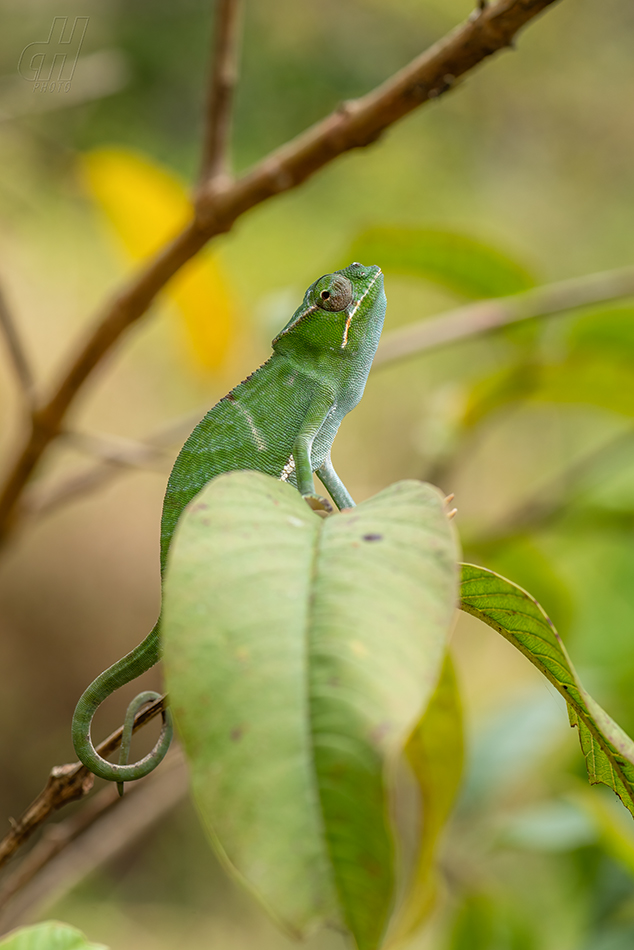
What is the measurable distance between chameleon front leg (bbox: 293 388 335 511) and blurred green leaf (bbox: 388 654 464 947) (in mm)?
136

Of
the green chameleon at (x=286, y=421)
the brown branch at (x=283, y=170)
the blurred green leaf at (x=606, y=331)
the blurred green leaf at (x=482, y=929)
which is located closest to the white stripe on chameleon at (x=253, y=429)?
the green chameleon at (x=286, y=421)

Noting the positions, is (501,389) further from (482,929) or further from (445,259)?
(482,929)

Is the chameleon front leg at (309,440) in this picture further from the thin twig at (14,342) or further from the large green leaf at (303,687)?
the thin twig at (14,342)

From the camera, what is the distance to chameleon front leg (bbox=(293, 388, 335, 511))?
1.54 ft

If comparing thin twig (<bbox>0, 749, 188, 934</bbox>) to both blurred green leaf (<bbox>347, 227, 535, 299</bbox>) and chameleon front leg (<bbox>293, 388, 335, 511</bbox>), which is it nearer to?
chameleon front leg (<bbox>293, 388, 335, 511</bbox>)

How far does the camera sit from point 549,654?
342mm

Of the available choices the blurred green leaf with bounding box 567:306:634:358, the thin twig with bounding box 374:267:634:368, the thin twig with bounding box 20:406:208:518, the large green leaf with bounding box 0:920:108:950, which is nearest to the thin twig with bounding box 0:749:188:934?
the large green leaf with bounding box 0:920:108:950

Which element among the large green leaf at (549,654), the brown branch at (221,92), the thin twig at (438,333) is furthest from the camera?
the thin twig at (438,333)

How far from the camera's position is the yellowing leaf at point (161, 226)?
3.38 feet

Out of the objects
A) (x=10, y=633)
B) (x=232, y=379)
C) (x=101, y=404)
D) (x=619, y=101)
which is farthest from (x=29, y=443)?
(x=619, y=101)

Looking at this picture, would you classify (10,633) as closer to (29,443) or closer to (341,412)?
(29,443)

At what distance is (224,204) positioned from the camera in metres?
0.68

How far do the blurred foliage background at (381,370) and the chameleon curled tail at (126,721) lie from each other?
1.51 feet

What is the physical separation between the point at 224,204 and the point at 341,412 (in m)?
0.24
